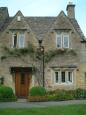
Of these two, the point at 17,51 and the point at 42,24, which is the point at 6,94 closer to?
the point at 17,51

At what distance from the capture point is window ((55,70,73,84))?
35.5m

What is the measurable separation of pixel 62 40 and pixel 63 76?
12.5ft

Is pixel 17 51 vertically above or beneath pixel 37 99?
above

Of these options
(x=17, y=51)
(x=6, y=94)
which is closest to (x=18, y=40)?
(x=17, y=51)

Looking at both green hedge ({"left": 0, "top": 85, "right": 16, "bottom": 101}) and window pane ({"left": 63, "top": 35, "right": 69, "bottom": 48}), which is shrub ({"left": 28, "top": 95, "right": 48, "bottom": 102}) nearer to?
green hedge ({"left": 0, "top": 85, "right": 16, "bottom": 101})

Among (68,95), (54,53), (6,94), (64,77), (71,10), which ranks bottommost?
(68,95)

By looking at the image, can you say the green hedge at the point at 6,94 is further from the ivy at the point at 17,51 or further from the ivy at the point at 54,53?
the ivy at the point at 54,53

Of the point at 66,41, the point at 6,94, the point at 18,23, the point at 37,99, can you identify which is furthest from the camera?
the point at 18,23

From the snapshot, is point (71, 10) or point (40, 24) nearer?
point (40, 24)

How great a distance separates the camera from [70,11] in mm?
39781

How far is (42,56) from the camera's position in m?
35.9

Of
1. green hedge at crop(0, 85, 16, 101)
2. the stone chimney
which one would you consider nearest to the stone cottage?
the stone chimney

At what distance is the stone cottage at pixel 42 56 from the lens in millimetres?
35469

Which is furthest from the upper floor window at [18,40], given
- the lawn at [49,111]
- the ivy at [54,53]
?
the lawn at [49,111]
